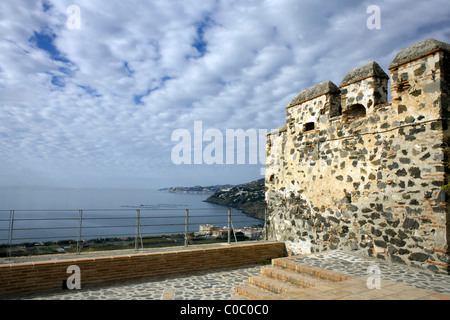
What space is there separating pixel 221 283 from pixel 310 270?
1776 mm

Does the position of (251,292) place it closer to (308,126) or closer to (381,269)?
(381,269)

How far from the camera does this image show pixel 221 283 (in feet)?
19.0

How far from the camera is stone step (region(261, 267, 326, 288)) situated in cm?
477

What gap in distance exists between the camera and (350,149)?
6.59m

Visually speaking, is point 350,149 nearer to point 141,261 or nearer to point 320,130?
point 320,130

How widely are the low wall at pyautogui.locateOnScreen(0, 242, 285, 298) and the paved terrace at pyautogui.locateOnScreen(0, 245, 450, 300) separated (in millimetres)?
209

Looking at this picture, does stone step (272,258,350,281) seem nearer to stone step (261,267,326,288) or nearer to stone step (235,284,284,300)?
stone step (261,267,326,288)

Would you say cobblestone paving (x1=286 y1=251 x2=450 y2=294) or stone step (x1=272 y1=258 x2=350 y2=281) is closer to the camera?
cobblestone paving (x1=286 y1=251 x2=450 y2=294)

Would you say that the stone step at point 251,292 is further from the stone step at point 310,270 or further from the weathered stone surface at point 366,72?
the weathered stone surface at point 366,72

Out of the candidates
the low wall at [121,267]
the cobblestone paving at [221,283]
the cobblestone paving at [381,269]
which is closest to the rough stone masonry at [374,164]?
the cobblestone paving at [381,269]

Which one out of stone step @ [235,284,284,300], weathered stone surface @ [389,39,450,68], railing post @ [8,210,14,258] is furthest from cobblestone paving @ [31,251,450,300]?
weathered stone surface @ [389,39,450,68]

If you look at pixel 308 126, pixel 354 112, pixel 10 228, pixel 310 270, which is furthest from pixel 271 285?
pixel 10 228
